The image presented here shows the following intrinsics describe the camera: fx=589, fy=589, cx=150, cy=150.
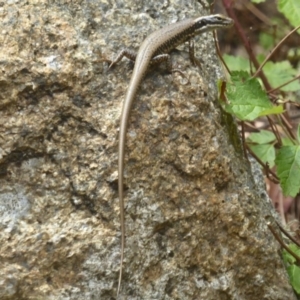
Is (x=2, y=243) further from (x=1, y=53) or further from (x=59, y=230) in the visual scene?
(x=1, y=53)

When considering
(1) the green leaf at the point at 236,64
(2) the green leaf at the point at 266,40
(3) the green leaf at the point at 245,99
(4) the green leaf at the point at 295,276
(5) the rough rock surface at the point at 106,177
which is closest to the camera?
(5) the rough rock surface at the point at 106,177

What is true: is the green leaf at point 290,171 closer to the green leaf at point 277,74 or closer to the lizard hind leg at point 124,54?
the lizard hind leg at point 124,54

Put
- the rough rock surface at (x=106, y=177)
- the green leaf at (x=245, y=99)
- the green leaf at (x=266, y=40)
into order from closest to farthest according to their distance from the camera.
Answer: the rough rock surface at (x=106, y=177)
the green leaf at (x=245, y=99)
the green leaf at (x=266, y=40)

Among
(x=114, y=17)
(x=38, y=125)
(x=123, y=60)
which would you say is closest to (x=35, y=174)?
(x=38, y=125)

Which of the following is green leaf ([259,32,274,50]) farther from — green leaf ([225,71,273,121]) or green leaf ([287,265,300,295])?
green leaf ([287,265,300,295])

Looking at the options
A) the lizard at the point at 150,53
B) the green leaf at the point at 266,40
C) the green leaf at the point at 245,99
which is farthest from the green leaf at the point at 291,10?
the green leaf at the point at 266,40
